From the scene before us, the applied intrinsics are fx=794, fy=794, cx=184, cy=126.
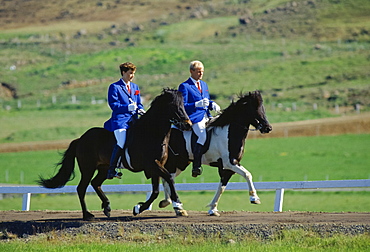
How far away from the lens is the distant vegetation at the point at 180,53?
70375mm

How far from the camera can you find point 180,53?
333 feet

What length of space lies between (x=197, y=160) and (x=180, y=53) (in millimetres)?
87628

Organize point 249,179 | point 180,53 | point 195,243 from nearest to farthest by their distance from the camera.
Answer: point 195,243
point 249,179
point 180,53

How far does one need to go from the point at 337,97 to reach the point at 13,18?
6611 cm

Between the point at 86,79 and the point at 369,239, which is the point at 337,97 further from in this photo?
the point at 369,239

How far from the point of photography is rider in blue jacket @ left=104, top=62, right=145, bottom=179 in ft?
47.1

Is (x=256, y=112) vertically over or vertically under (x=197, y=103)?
under

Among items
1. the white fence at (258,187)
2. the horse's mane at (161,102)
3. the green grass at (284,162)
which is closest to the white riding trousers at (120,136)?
the horse's mane at (161,102)

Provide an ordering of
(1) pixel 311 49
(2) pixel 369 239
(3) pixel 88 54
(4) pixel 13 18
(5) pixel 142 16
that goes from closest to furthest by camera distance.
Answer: (2) pixel 369 239 → (1) pixel 311 49 → (3) pixel 88 54 → (4) pixel 13 18 → (5) pixel 142 16

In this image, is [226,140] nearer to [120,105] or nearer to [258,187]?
[120,105]

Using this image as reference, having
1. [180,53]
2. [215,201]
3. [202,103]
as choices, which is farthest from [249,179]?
[180,53]

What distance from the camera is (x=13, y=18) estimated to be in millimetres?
120312

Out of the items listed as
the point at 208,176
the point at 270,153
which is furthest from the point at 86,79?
the point at 208,176

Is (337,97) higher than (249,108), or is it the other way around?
(249,108)
